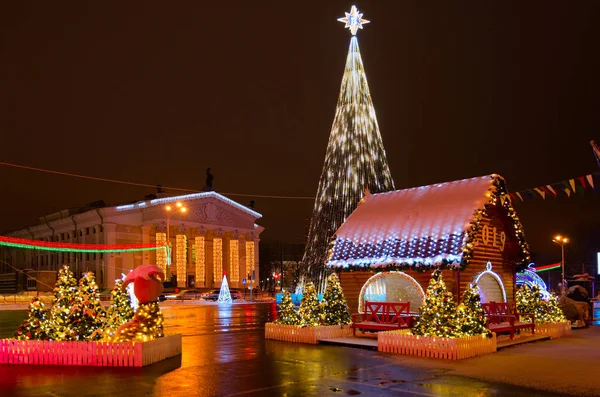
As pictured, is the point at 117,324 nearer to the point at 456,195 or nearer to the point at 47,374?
the point at 47,374

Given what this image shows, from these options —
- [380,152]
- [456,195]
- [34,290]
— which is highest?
[380,152]

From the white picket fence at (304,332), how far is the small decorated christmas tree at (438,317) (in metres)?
3.99

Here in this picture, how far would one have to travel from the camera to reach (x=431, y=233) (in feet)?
67.5

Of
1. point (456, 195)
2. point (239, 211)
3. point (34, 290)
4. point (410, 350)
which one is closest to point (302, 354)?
point (410, 350)

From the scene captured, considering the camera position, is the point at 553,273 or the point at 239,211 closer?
the point at 553,273

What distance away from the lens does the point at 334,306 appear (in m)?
21.1

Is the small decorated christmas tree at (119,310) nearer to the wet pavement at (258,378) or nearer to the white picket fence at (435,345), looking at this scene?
the wet pavement at (258,378)

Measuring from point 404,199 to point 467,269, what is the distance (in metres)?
3.93

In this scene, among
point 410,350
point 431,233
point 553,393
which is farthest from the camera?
point 431,233

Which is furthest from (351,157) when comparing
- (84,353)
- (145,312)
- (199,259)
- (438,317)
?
(199,259)

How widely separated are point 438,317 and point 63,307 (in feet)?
32.0

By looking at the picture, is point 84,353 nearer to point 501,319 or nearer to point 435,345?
point 435,345

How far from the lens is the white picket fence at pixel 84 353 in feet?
46.9

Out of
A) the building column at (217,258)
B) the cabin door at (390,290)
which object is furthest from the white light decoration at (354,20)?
the building column at (217,258)
